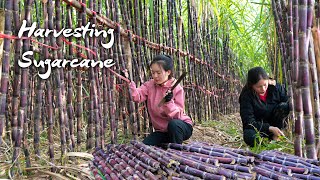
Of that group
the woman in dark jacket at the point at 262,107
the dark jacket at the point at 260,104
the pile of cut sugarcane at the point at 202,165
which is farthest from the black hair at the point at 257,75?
the pile of cut sugarcane at the point at 202,165

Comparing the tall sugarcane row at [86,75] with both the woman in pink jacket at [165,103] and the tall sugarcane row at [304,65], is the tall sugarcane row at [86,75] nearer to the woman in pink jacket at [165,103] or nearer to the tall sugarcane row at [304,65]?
the woman in pink jacket at [165,103]

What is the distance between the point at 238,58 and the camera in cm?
855

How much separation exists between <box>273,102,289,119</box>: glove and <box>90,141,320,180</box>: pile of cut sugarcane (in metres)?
1.16

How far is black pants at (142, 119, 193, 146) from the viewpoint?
8.52 feet

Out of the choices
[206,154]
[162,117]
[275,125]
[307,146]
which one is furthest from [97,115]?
[275,125]

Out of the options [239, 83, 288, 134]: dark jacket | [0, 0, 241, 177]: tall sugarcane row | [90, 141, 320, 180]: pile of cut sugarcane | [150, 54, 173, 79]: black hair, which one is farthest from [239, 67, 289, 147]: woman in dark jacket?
[90, 141, 320, 180]: pile of cut sugarcane

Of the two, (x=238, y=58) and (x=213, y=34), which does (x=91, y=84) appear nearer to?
(x=213, y=34)

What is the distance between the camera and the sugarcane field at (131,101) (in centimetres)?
166

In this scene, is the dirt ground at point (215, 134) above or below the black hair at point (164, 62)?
below

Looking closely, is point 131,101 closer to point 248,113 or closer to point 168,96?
point 168,96

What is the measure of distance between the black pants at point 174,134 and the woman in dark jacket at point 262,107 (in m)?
0.53

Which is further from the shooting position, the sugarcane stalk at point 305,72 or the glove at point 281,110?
the glove at point 281,110

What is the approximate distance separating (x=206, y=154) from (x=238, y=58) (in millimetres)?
6948

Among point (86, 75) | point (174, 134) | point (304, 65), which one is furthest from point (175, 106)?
point (86, 75)
